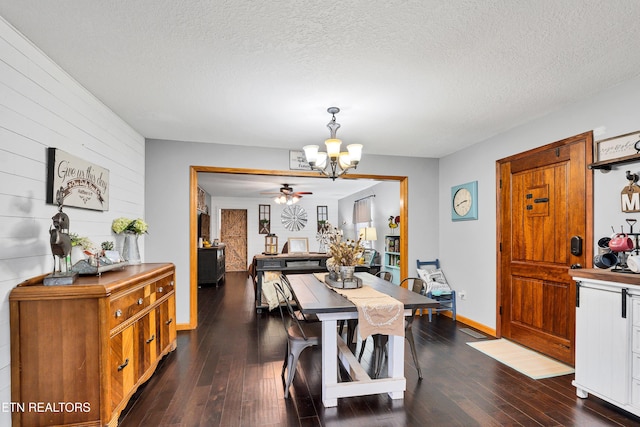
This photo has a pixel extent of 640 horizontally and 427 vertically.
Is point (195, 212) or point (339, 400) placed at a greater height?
point (195, 212)

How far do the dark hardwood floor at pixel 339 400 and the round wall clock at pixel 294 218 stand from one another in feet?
24.5

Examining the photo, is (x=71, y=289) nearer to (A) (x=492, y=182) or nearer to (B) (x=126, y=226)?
(B) (x=126, y=226)

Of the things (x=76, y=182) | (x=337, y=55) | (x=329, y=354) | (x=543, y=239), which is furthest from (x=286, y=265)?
(x=337, y=55)

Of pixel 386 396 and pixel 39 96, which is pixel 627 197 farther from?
pixel 39 96

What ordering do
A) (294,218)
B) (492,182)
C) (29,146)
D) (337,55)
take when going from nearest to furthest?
(29,146)
(337,55)
(492,182)
(294,218)

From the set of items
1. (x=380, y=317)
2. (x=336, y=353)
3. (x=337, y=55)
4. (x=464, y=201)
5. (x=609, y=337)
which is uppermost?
(x=337, y=55)

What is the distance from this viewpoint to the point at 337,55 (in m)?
2.27

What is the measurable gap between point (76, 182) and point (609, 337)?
160 inches

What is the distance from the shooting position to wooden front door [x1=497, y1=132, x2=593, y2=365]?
311 centimetres

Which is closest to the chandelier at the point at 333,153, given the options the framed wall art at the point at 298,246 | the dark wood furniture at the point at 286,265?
the dark wood furniture at the point at 286,265

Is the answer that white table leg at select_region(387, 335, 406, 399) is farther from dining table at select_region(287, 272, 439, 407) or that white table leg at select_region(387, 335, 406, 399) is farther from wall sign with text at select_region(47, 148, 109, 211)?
wall sign with text at select_region(47, 148, 109, 211)

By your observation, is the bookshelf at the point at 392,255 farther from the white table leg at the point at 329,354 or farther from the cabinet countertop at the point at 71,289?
the cabinet countertop at the point at 71,289

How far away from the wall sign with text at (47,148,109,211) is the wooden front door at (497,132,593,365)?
159 inches

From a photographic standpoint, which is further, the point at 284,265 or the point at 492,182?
the point at 284,265
